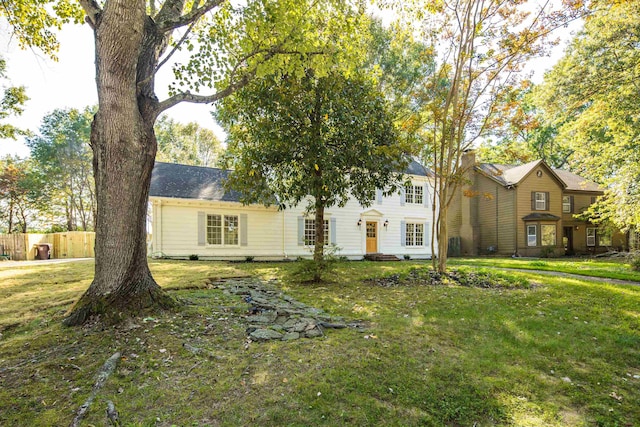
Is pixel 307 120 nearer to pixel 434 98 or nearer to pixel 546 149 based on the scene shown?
pixel 434 98

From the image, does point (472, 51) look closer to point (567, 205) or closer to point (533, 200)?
point (533, 200)

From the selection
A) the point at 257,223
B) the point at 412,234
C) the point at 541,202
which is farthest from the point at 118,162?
the point at 541,202

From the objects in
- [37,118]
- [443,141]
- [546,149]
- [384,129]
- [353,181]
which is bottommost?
[353,181]

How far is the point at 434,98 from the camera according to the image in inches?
392

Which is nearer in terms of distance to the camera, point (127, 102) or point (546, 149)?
point (127, 102)

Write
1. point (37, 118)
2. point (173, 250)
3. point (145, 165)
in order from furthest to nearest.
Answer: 1. point (37, 118)
2. point (173, 250)
3. point (145, 165)

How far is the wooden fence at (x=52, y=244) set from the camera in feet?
56.2

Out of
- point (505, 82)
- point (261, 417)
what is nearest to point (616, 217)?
point (505, 82)

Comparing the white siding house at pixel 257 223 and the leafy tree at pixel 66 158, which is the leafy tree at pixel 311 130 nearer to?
the white siding house at pixel 257 223

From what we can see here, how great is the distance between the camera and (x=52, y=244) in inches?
765

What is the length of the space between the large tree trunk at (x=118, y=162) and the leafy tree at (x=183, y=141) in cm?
2835

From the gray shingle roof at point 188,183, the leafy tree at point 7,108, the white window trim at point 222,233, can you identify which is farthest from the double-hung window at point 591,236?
the leafy tree at point 7,108

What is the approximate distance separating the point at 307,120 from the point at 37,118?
1153 inches

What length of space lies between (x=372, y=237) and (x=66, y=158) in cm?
2822
